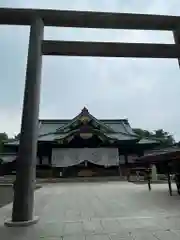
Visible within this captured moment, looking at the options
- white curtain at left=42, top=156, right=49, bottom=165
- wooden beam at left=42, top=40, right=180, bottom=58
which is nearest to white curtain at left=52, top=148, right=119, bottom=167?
white curtain at left=42, top=156, right=49, bottom=165

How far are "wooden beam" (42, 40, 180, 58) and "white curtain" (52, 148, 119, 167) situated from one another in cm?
1420

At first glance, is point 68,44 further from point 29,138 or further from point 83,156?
point 83,156

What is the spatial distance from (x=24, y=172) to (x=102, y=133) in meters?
15.3

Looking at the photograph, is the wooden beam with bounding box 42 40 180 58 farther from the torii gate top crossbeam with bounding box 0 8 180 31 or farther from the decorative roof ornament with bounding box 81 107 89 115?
the decorative roof ornament with bounding box 81 107 89 115

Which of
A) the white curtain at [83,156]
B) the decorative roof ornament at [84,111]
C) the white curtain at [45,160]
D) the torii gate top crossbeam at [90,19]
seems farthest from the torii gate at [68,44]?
the decorative roof ornament at [84,111]

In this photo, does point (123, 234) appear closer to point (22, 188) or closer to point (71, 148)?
point (22, 188)

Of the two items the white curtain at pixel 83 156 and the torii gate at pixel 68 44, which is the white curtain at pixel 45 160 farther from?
the torii gate at pixel 68 44

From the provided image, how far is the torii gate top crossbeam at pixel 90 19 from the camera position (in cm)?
458

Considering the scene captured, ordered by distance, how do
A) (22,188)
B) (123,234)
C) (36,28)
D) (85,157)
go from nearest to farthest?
(123,234) < (22,188) < (36,28) < (85,157)

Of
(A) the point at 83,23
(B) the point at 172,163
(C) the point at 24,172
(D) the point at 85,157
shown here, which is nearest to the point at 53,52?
(A) the point at 83,23

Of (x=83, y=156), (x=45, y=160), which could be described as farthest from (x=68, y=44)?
(x=45, y=160)

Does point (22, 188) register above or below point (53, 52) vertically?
below

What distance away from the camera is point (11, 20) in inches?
183

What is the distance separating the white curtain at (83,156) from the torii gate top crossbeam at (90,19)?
46.8 ft
